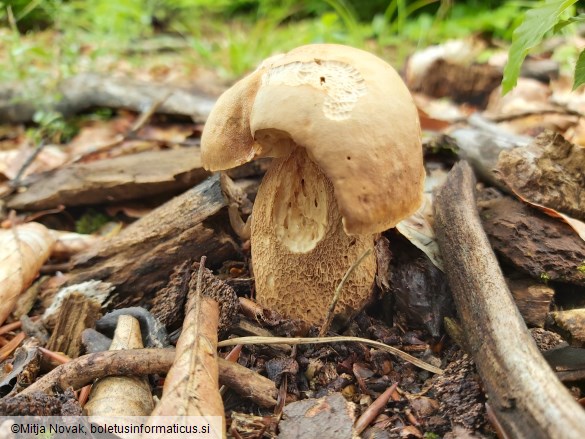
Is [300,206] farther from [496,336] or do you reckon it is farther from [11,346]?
[11,346]

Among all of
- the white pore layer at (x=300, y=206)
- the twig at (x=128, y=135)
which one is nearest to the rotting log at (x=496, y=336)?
the white pore layer at (x=300, y=206)

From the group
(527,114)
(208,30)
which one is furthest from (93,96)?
(208,30)

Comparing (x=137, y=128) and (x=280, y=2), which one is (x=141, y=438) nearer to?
(x=137, y=128)

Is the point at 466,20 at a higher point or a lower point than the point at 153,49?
higher

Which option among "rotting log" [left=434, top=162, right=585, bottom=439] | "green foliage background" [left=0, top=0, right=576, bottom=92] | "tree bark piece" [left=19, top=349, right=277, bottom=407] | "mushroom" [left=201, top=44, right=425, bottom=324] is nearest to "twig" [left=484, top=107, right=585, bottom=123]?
"green foliage background" [left=0, top=0, right=576, bottom=92]

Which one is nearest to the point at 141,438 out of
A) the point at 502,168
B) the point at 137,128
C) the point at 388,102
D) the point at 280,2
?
the point at 388,102

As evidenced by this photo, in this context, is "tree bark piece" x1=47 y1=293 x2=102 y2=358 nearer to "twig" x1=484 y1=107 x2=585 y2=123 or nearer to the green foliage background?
the green foliage background
